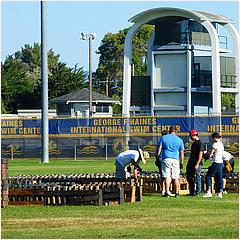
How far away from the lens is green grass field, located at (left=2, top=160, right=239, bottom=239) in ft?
52.0

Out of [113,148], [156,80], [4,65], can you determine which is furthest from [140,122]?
[4,65]

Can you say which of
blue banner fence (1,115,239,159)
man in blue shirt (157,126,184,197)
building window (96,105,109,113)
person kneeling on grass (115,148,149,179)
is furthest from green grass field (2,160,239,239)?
building window (96,105,109,113)

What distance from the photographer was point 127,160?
24.6m

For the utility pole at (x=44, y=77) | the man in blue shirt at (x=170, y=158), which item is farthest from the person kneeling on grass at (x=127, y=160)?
the utility pole at (x=44, y=77)

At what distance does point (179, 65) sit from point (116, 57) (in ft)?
184

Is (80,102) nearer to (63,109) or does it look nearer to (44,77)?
(63,109)

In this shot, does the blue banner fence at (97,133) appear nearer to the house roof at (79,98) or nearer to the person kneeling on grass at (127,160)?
the person kneeling on grass at (127,160)

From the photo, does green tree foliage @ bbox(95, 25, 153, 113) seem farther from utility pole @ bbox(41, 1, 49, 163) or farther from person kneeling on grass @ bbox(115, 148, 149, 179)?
person kneeling on grass @ bbox(115, 148, 149, 179)

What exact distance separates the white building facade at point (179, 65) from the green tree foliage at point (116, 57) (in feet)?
150

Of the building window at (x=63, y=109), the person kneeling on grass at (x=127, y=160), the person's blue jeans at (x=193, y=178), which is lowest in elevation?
the person's blue jeans at (x=193, y=178)

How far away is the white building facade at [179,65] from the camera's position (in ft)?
234

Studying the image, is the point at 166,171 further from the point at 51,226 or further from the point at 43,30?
the point at 43,30

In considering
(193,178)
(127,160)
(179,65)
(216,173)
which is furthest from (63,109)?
(216,173)

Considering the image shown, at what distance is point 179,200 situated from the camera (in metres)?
23.0
